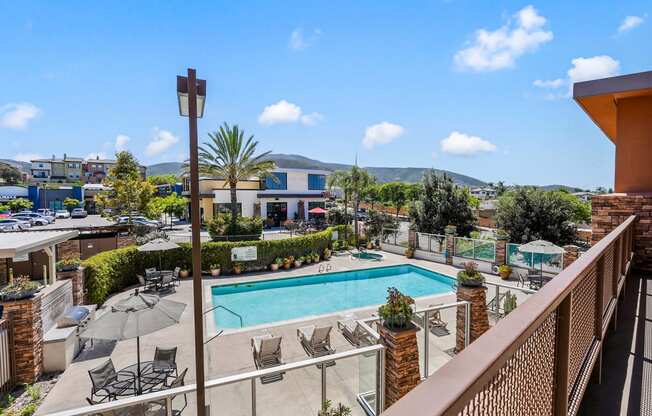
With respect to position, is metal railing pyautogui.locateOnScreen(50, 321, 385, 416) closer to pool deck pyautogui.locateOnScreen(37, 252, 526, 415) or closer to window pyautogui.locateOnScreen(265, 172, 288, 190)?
pool deck pyautogui.locateOnScreen(37, 252, 526, 415)

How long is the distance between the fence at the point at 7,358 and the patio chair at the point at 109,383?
1953mm

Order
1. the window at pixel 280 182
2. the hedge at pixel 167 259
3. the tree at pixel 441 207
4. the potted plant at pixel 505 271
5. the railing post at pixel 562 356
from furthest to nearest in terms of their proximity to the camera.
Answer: the window at pixel 280 182 < the tree at pixel 441 207 < the potted plant at pixel 505 271 < the hedge at pixel 167 259 < the railing post at pixel 562 356

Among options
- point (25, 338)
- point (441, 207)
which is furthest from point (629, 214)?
point (441, 207)

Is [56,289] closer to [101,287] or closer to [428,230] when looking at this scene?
[101,287]

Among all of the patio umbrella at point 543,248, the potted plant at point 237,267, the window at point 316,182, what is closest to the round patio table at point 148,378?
the potted plant at point 237,267

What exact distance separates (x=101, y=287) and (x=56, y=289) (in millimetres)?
3075

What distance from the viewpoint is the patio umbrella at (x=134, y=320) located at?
5.79m

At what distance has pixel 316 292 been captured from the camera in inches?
612

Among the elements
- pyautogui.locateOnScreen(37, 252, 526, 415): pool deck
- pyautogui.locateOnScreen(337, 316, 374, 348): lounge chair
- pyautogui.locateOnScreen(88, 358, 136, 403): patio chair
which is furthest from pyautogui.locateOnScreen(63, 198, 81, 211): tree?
pyautogui.locateOnScreen(337, 316, 374, 348): lounge chair

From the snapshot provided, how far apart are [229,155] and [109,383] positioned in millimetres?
16947

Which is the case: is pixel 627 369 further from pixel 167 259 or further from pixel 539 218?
pixel 539 218

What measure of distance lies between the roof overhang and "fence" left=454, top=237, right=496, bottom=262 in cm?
1150

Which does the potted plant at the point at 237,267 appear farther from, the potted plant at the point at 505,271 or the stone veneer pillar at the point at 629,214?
the stone veneer pillar at the point at 629,214

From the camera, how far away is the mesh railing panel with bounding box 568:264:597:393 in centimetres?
222
